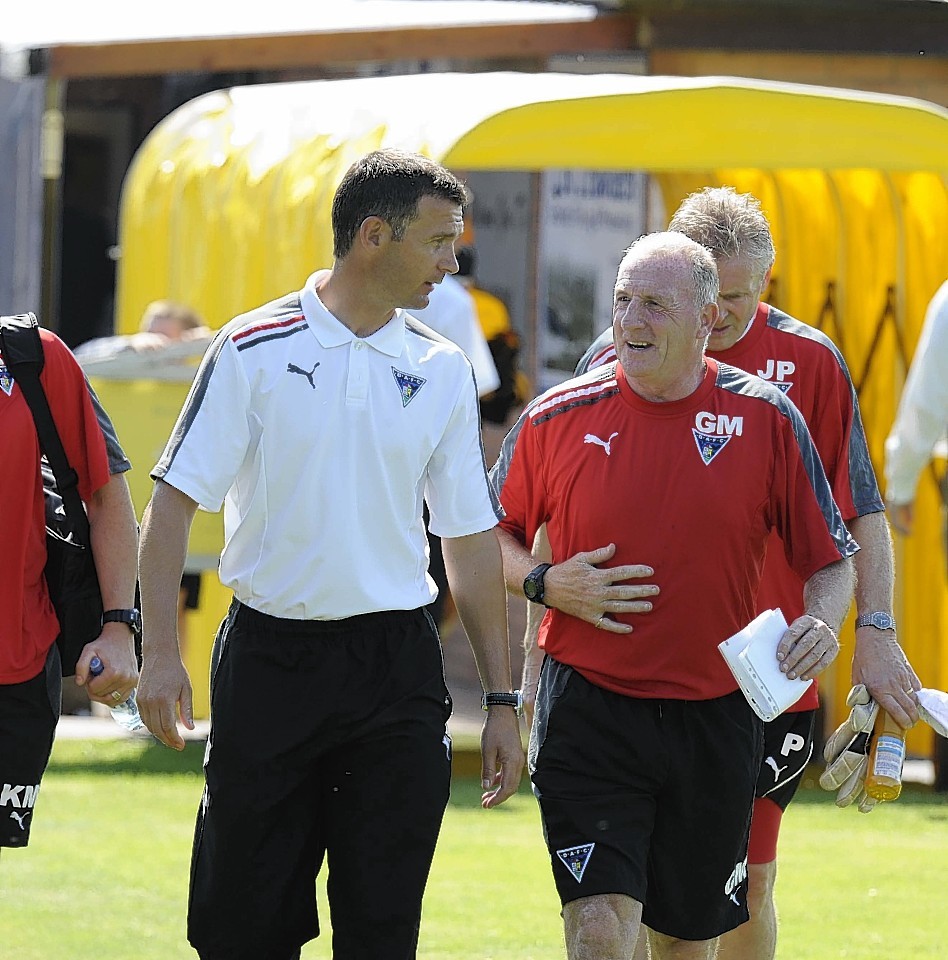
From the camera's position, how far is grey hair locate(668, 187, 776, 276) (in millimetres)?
5398

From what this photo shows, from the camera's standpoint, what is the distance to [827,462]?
546cm

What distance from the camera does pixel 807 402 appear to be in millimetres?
5527

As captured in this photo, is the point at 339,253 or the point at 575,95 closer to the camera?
the point at 339,253

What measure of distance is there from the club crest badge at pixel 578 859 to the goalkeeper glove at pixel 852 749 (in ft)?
1.89

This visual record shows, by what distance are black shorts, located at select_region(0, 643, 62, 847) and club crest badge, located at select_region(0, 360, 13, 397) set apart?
596 mm

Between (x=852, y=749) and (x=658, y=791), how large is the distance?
0.46 metres

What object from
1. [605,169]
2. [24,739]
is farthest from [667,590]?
[605,169]

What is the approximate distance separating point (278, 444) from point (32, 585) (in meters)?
0.75

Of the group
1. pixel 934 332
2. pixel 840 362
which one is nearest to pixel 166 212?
pixel 934 332

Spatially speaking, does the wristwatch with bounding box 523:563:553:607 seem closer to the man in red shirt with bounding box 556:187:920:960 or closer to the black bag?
the man in red shirt with bounding box 556:187:920:960

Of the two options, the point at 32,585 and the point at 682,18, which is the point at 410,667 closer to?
the point at 32,585

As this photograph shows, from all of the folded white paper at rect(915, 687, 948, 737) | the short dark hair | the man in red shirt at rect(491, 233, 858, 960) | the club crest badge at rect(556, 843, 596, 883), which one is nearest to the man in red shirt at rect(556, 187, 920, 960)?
the folded white paper at rect(915, 687, 948, 737)

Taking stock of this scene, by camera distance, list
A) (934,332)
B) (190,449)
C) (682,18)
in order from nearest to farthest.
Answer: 1. (190,449)
2. (934,332)
3. (682,18)

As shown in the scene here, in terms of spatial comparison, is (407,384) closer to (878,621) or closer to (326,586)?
(326,586)
